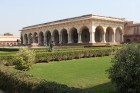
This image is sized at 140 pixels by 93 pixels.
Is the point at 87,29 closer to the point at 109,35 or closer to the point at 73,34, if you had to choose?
the point at 73,34

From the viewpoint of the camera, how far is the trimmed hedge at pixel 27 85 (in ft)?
16.3

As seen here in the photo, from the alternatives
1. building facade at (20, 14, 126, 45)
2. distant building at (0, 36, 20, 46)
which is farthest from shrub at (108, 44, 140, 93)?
distant building at (0, 36, 20, 46)

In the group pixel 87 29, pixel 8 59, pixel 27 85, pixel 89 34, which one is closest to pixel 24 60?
pixel 8 59

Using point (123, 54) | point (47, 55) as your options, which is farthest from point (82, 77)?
point (47, 55)

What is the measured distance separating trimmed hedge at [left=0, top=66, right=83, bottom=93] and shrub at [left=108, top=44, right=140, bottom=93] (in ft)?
7.13

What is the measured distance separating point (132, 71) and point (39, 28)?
51225 millimetres

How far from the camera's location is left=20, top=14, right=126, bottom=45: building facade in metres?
42.3

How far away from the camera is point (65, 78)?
10586mm

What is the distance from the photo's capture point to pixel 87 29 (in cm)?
4647

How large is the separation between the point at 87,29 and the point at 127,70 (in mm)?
39803

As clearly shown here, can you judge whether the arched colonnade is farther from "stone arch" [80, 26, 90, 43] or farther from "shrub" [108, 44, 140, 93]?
"shrub" [108, 44, 140, 93]

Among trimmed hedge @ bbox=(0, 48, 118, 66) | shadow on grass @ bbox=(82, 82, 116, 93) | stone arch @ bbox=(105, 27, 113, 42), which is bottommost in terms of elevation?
shadow on grass @ bbox=(82, 82, 116, 93)

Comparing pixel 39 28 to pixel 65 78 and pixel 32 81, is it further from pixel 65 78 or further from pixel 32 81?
pixel 32 81

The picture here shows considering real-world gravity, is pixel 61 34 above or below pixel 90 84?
above
